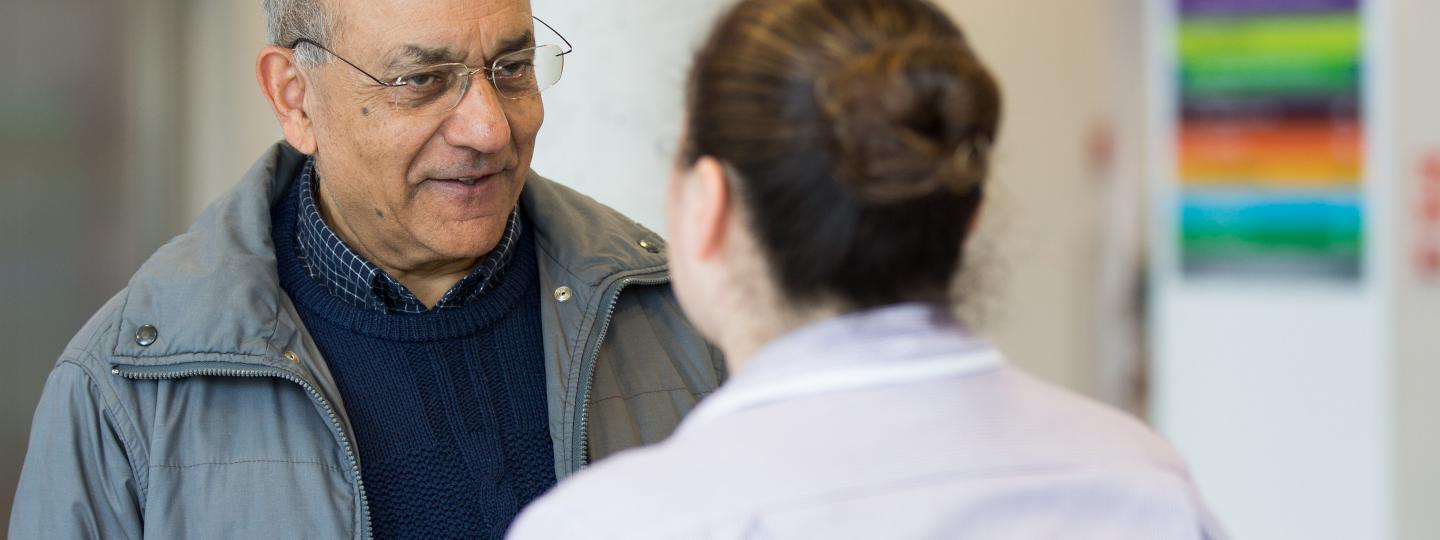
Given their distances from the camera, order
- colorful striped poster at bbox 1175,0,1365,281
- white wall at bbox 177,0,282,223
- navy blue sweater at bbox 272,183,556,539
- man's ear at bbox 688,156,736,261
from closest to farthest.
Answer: man's ear at bbox 688,156,736,261
navy blue sweater at bbox 272,183,556,539
white wall at bbox 177,0,282,223
colorful striped poster at bbox 1175,0,1365,281

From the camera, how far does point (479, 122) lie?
1.67 meters

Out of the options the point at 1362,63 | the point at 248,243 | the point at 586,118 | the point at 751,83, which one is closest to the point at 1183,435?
the point at 1362,63

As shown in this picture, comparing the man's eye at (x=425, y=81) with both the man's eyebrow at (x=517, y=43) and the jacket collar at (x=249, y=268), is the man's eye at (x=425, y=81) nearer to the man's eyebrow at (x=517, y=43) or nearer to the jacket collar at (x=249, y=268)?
the man's eyebrow at (x=517, y=43)

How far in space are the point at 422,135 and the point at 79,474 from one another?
529mm

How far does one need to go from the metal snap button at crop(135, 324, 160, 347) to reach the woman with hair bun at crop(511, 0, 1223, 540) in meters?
0.70

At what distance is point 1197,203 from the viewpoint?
4117 millimetres

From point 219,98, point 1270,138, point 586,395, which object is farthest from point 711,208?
point 1270,138

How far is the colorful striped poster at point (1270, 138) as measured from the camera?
391 centimetres

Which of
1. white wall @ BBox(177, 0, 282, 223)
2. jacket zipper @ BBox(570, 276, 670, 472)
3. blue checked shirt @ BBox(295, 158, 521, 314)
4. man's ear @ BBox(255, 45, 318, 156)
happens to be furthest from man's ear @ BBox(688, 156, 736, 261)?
white wall @ BBox(177, 0, 282, 223)

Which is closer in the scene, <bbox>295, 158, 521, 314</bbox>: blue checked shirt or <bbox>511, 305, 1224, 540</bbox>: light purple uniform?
<bbox>511, 305, 1224, 540</bbox>: light purple uniform

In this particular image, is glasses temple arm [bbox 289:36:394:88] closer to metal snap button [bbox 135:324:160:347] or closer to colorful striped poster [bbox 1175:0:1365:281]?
metal snap button [bbox 135:324:160:347]

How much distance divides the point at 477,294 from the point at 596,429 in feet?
0.78

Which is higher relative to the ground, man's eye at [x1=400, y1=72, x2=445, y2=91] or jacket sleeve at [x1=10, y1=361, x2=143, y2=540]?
man's eye at [x1=400, y1=72, x2=445, y2=91]

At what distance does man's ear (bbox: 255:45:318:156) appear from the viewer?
1.79 meters
